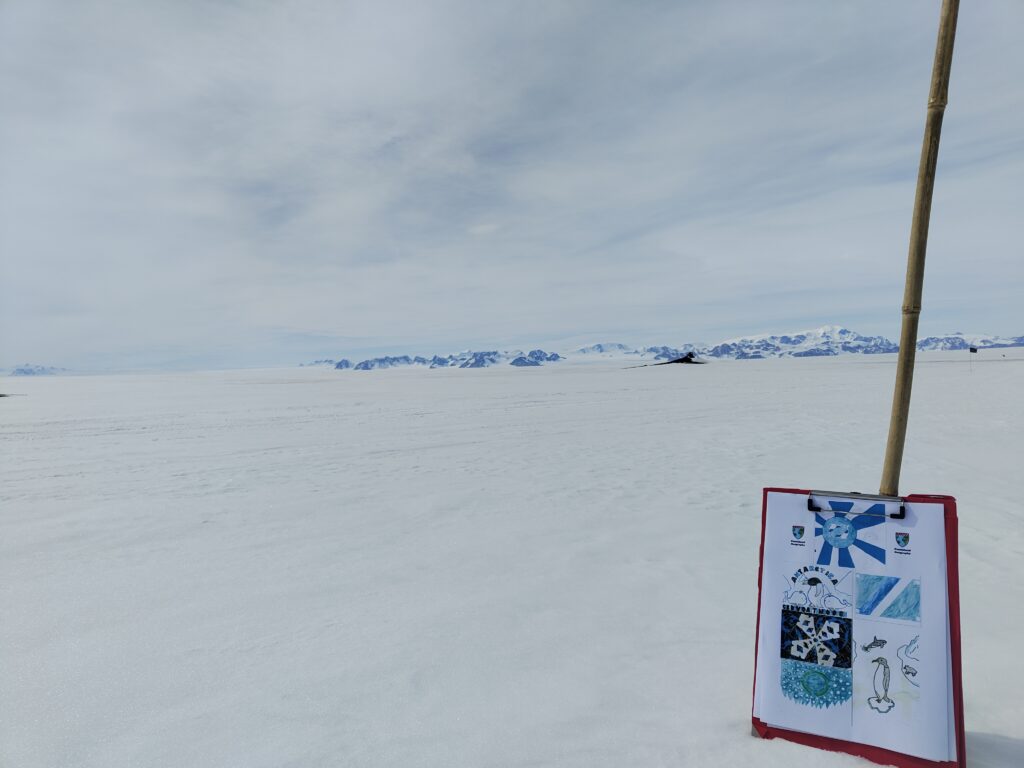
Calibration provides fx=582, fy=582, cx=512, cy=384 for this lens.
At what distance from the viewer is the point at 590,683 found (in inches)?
129

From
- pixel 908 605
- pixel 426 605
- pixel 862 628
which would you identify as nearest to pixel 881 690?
pixel 862 628

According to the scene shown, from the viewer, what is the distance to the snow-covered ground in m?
2.83

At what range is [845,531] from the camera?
2.58 metres

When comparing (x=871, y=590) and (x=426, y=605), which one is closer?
(x=871, y=590)

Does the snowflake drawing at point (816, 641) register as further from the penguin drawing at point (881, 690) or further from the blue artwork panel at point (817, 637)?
the penguin drawing at point (881, 690)

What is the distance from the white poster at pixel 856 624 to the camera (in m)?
2.41

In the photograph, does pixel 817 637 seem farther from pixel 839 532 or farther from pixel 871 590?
pixel 839 532

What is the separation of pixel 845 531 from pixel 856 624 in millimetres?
397

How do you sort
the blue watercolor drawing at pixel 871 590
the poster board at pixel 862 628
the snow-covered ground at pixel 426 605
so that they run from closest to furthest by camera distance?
the poster board at pixel 862 628 < the blue watercolor drawing at pixel 871 590 < the snow-covered ground at pixel 426 605

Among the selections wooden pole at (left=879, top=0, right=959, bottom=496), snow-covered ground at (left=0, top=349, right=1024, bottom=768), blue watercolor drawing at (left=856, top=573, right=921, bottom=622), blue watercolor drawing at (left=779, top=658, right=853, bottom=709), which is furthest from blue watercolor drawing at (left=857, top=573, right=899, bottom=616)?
snow-covered ground at (left=0, top=349, right=1024, bottom=768)

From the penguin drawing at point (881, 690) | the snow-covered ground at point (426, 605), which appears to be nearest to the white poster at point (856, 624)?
the penguin drawing at point (881, 690)

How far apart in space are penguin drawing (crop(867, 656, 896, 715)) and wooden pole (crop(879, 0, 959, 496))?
2.42 ft

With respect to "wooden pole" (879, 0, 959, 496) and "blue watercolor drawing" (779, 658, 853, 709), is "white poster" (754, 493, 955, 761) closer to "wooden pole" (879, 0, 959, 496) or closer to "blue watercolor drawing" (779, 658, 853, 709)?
"blue watercolor drawing" (779, 658, 853, 709)

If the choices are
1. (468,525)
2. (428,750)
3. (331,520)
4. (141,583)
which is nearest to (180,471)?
(331,520)
